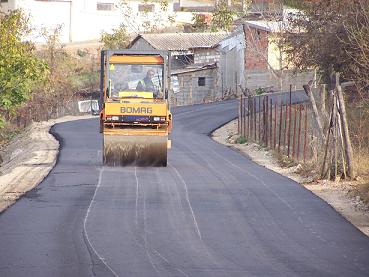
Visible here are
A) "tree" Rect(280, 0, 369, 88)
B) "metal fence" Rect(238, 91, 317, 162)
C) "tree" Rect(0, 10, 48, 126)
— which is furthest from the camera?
"tree" Rect(280, 0, 369, 88)

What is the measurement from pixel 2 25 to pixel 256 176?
1222cm

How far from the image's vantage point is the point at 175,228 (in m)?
14.7

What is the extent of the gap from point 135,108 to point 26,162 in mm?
5890

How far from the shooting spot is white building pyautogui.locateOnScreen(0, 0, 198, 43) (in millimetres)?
82375

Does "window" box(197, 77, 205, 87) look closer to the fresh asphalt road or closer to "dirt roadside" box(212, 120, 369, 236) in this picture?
"dirt roadside" box(212, 120, 369, 236)

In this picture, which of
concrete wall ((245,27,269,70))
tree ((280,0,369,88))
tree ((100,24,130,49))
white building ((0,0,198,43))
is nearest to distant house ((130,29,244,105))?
concrete wall ((245,27,269,70))

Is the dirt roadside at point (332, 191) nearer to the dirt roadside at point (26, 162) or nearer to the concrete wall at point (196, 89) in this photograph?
the dirt roadside at point (26, 162)

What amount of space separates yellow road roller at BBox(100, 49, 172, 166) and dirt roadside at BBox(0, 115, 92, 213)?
2123mm

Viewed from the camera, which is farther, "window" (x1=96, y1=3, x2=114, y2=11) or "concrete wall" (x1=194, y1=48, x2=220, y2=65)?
"window" (x1=96, y1=3, x2=114, y2=11)

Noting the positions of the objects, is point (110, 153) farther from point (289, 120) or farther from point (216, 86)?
point (216, 86)

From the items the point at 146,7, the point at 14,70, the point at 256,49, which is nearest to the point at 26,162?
the point at 14,70

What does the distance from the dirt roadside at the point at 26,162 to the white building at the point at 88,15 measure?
111ft

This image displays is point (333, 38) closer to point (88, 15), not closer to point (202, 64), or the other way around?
point (202, 64)

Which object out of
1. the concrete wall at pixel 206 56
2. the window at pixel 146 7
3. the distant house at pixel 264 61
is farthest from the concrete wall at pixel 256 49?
the window at pixel 146 7
